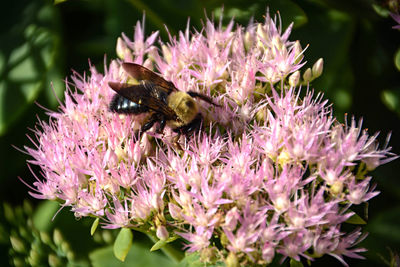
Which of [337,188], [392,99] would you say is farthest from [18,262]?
[392,99]

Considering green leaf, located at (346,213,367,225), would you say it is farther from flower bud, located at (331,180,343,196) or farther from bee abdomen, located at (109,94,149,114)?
bee abdomen, located at (109,94,149,114)

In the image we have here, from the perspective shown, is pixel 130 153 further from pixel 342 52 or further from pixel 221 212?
pixel 342 52

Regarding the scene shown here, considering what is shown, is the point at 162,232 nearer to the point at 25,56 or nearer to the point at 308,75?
the point at 308,75

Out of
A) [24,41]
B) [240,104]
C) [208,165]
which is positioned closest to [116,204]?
[208,165]

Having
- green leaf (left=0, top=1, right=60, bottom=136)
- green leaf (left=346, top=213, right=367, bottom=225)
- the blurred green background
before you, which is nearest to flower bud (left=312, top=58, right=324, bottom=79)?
the blurred green background

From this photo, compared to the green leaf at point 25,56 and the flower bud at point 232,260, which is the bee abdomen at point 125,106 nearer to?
the green leaf at point 25,56

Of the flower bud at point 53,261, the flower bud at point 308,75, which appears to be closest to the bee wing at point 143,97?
the flower bud at point 308,75
